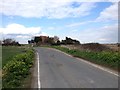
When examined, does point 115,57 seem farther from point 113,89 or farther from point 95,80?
point 113,89

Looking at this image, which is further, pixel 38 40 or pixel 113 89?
pixel 38 40

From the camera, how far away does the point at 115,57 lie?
30922mm

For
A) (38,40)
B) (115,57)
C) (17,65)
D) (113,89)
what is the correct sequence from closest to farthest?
(113,89)
(17,65)
(115,57)
(38,40)

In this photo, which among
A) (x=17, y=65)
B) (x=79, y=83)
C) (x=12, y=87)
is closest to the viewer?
(x=12, y=87)

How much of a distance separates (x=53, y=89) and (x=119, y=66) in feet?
39.3

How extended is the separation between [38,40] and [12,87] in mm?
156403

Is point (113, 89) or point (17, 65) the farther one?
point (17, 65)

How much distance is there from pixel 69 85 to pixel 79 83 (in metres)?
0.89

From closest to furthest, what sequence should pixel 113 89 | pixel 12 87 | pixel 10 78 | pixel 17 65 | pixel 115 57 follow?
pixel 113 89, pixel 12 87, pixel 10 78, pixel 17 65, pixel 115 57

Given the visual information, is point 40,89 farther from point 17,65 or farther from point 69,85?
point 17,65

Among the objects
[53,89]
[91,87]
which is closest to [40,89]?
[53,89]

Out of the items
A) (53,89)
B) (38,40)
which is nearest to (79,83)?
(53,89)

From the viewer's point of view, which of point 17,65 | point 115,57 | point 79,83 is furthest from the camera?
point 115,57

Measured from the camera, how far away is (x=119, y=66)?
27047mm
